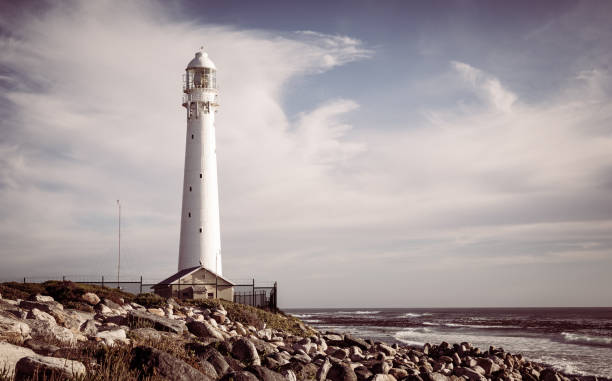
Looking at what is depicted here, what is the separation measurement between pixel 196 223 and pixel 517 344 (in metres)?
22.9

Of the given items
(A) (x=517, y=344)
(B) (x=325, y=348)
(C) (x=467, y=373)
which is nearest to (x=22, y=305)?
(B) (x=325, y=348)

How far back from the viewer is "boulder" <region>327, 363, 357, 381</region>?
12516 millimetres

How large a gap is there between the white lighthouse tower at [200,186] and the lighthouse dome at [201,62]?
102 centimetres

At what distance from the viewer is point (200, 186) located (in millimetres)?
34250

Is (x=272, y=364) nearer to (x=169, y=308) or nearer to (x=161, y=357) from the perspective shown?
(x=161, y=357)

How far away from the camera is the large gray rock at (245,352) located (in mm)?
11953

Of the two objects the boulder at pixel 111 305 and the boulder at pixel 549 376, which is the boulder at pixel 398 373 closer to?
the boulder at pixel 549 376

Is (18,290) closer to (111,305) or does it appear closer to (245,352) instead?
(111,305)

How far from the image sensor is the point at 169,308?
2012 cm

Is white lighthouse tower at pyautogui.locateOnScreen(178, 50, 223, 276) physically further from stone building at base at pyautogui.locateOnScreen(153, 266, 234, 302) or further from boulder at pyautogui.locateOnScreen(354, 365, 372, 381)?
boulder at pyautogui.locateOnScreen(354, 365, 372, 381)

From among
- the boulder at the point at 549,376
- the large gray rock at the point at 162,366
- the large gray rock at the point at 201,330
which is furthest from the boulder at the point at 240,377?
the boulder at the point at 549,376

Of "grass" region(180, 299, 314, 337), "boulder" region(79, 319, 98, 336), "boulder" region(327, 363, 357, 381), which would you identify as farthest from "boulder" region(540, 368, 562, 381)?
"boulder" region(79, 319, 98, 336)

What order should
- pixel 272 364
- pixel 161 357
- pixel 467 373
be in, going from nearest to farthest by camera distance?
pixel 161 357 < pixel 272 364 < pixel 467 373

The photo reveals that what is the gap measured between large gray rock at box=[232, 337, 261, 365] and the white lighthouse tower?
20902mm
